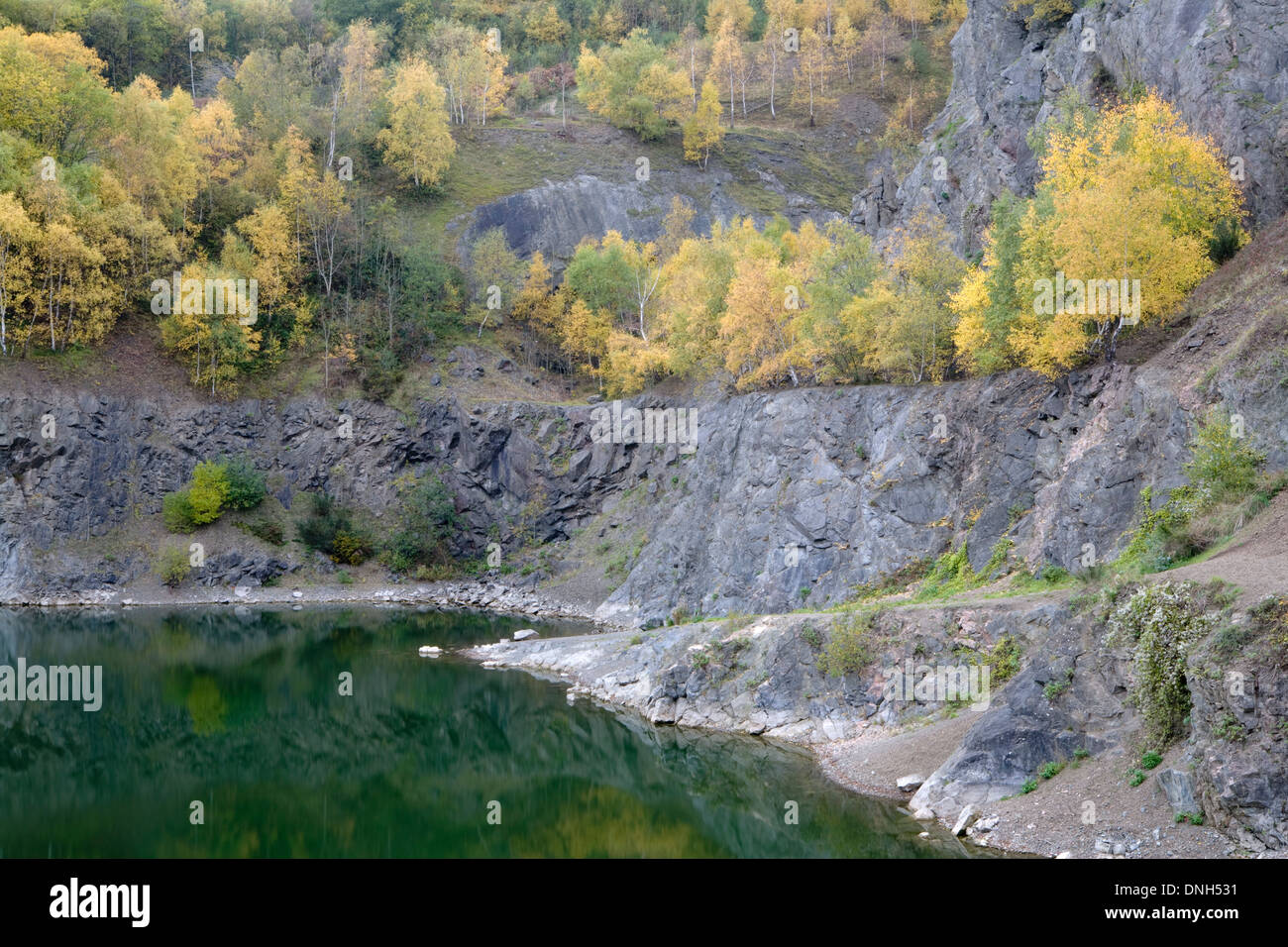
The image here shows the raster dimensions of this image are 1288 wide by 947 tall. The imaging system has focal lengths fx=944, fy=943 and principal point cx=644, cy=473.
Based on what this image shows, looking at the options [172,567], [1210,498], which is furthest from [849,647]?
[172,567]

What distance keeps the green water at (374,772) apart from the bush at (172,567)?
42.0 feet

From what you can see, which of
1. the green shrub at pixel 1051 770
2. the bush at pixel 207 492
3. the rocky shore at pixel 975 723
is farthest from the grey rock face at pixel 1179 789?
the bush at pixel 207 492

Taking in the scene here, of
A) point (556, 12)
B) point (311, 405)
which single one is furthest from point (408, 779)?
point (556, 12)

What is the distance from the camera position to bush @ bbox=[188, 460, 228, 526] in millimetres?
62156

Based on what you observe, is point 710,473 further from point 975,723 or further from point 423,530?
point 975,723

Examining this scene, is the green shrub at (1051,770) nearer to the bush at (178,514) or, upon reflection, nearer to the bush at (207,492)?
the bush at (207,492)

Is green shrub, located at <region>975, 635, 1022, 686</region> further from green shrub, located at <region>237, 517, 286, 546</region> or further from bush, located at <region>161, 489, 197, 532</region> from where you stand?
bush, located at <region>161, 489, 197, 532</region>

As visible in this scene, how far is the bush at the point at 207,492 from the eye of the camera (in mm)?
62156

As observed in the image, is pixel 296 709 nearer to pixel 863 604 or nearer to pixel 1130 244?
pixel 863 604

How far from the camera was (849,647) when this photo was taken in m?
29.9

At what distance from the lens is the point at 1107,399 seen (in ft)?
104

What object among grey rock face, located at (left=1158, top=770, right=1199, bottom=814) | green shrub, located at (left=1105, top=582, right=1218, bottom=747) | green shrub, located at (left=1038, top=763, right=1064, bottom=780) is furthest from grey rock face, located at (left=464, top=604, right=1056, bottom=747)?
grey rock face, located at (left=1158, top=770, right=1199, bottom=814)

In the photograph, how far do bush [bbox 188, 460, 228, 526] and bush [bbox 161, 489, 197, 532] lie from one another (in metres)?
→ 0.24

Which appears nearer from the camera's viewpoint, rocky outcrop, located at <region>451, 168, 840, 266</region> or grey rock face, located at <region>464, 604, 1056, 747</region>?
grey rock face, located at <region>464, 604, 1056, 747</region>
